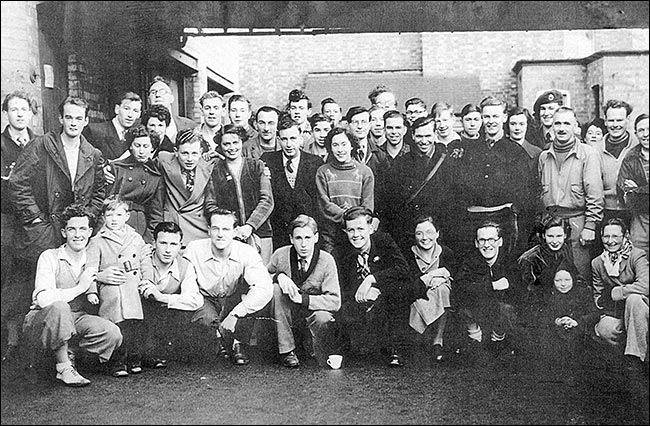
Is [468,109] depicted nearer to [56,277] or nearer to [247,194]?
[247,194]

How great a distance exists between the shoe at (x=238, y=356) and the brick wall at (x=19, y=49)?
198 centimetres

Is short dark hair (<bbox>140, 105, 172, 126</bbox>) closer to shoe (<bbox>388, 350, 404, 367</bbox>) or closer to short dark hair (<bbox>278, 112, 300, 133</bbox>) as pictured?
short dark hair (<bbox>278, 112, 300, 133</bbox>)

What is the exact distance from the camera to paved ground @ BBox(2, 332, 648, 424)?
4816 millimetres

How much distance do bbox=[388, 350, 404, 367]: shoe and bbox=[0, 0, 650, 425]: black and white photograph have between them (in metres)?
0.03

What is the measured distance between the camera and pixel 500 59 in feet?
18.2

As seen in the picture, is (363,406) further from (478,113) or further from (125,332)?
(478,113)

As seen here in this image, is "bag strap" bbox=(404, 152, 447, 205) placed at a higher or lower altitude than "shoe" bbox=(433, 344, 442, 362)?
higher

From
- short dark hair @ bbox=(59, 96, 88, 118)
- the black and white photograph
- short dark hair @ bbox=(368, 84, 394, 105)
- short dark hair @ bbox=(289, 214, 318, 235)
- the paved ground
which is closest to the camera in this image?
the paved ground

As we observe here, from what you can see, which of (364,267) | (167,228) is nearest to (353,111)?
(364,267)

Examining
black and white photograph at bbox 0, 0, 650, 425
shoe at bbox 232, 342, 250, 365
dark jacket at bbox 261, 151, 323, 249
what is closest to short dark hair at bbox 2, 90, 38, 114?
black and white photograph at bbox 0, 0, 650, 425

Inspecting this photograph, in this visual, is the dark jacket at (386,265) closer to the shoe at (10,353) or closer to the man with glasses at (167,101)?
the man with glasses at (167,101)

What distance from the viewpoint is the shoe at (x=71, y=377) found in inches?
203

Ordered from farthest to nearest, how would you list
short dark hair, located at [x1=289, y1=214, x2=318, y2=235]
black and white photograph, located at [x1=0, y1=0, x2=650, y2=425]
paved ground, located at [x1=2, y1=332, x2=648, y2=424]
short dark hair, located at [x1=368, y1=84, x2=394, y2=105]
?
short dark hair, located at [x1=368, y1=84, x2=394, y2=105] < short dark hair, located at [x1=289, y1=214, x2=318, y2=235] < black and white photograph, located at [x1=0, y1=0, x2=650, y2=425] < paved ground, located at [x1=2, y1=332, x2=648, y2=424]

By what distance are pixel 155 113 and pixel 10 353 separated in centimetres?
188
